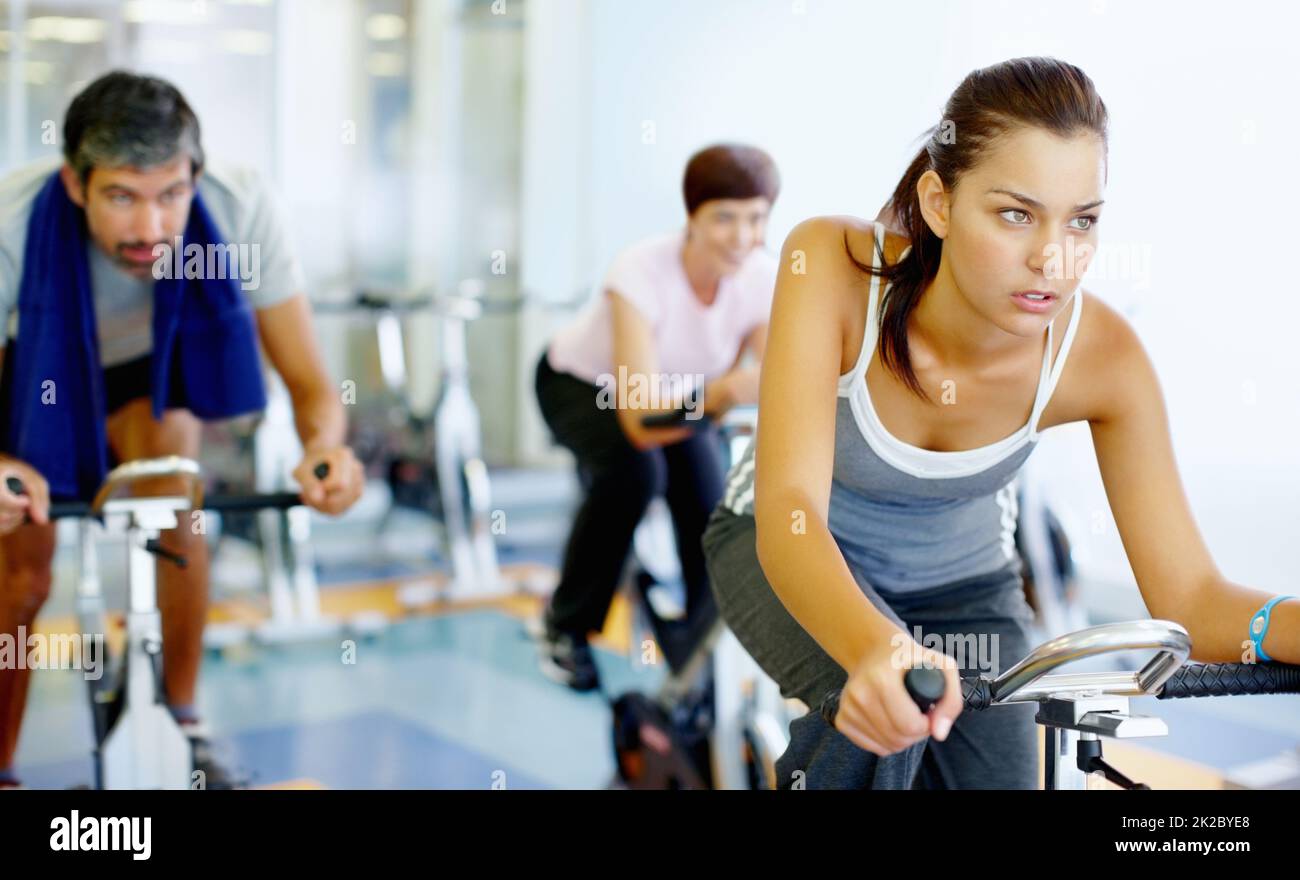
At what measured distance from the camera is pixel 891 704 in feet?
3.67

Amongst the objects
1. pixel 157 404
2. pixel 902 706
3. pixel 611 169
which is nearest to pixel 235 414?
pixel 157 404

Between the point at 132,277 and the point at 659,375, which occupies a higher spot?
the point at 132,277

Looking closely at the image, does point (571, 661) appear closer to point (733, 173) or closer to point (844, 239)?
point (733, 173)

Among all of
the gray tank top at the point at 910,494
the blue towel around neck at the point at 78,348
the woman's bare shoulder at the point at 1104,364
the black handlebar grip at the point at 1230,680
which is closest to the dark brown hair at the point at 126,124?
the blue towel around neck at the point at 78,348

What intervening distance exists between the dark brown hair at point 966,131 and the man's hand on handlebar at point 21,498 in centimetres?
125

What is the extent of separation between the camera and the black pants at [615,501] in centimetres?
300

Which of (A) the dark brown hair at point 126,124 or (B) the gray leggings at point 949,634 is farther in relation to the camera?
(A) the dark brown hair at point 126,124

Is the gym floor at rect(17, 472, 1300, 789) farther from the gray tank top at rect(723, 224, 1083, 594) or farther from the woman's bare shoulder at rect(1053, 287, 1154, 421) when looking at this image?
the woman's bare shoulder at rect(1053, 287, 1154, 421)

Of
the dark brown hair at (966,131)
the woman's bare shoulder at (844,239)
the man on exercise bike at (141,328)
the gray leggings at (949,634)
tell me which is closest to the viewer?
the dark brown hair at (966,131)

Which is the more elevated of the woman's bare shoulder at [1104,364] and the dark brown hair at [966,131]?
the dark brown hair at [966,131]

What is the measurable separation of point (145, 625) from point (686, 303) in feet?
4.44

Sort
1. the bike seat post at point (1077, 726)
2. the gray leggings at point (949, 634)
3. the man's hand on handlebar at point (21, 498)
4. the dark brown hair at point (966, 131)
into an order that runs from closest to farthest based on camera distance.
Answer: the bike seat post at point (1077, 726)
the dark brown hair at point (966, 131)
the gray leggings at point (949, 634)
the man's hand on handlebar at point (21, 498)

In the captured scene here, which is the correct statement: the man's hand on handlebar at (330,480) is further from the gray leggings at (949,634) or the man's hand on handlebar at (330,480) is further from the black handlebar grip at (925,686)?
the black handlebar grip at (925,686)

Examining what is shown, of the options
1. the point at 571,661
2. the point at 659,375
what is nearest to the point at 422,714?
the point at 571,661
